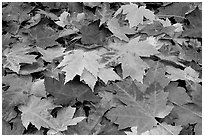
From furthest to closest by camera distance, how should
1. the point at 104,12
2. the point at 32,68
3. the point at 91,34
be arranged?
Result: the point at 104,12
the point at 91,34
the point at 32,68

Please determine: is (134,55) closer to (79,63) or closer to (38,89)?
(79,63)

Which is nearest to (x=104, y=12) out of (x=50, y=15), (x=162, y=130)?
(x=50, y=15)

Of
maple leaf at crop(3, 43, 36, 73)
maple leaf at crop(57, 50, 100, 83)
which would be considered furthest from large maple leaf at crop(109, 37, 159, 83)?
maple leaf at crop(3, 43, 36, 73)

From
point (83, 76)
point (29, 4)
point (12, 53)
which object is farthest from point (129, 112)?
point (29, 4)

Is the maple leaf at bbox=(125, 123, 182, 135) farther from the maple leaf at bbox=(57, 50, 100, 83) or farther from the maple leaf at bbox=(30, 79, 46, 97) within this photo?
the maple leaf at bbox=(30, 79, 46, 97)

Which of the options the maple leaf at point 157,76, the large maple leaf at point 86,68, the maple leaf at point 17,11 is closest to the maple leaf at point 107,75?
the large maple leaf at point 86,68

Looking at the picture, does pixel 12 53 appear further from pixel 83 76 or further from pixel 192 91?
pixel 192 91
